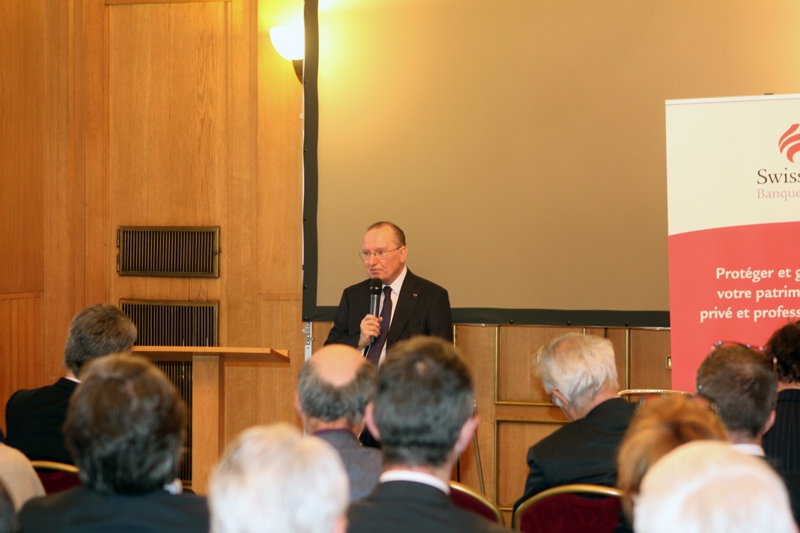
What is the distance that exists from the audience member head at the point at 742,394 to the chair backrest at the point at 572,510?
400 millimetres

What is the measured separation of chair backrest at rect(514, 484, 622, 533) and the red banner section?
1682mm

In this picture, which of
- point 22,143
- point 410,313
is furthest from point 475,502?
point 22,143

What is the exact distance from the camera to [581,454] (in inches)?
94.8

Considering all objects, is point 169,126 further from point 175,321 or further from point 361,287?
point 361,287

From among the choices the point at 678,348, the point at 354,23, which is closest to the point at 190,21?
the point at 354,23

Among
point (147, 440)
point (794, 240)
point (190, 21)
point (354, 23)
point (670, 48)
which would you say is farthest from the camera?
point (190, 21)

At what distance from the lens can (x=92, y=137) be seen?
5734 mm

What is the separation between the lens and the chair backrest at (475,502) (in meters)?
2.14

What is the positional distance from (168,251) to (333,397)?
3704 mm

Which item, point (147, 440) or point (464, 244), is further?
point (464, 244)

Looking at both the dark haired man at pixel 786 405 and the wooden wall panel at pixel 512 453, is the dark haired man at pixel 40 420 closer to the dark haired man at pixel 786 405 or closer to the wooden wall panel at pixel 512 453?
the dark haired man at pixel 786 405

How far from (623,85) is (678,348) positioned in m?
1.88

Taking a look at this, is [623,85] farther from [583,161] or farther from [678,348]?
[678,348]

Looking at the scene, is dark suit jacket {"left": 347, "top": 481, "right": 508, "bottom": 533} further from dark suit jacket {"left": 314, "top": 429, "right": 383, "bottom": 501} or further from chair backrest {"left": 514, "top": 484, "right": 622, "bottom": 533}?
chair backrest {"left": 514, "top": 484, "right": 622, "bottom": 533}
